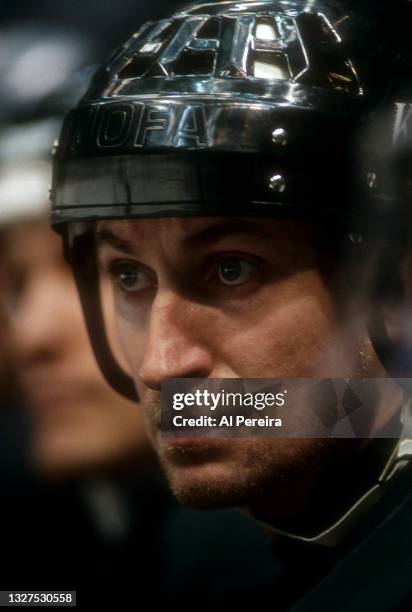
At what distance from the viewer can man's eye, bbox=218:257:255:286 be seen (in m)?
1.11

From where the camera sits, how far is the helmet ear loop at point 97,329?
1.30 m

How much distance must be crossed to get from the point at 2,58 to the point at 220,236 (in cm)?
54

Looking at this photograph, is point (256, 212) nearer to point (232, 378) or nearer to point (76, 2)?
point (232, 378)

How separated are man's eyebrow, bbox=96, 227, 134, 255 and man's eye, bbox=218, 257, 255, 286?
12 cm

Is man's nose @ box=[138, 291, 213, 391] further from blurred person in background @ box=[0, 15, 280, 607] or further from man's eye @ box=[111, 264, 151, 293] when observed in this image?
blurred person in background @ box=[0, 15, 280, 607]

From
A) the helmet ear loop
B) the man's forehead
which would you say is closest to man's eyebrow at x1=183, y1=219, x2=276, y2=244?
the man's forehead

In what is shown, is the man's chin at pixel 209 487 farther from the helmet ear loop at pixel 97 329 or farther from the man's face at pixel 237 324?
the helmet ear loop at pixel 97 329

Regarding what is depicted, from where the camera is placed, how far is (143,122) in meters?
1.07

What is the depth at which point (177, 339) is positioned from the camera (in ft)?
3.64

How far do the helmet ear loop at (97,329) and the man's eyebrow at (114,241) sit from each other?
0.40ft

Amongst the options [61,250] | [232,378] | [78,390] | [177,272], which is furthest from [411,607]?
[61,250]

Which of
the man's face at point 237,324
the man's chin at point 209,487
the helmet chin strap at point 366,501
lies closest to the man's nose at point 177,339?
the man's face at point 237,324

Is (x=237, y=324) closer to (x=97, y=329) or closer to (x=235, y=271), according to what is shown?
(x=235, y=271)

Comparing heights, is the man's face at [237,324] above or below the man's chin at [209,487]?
above
